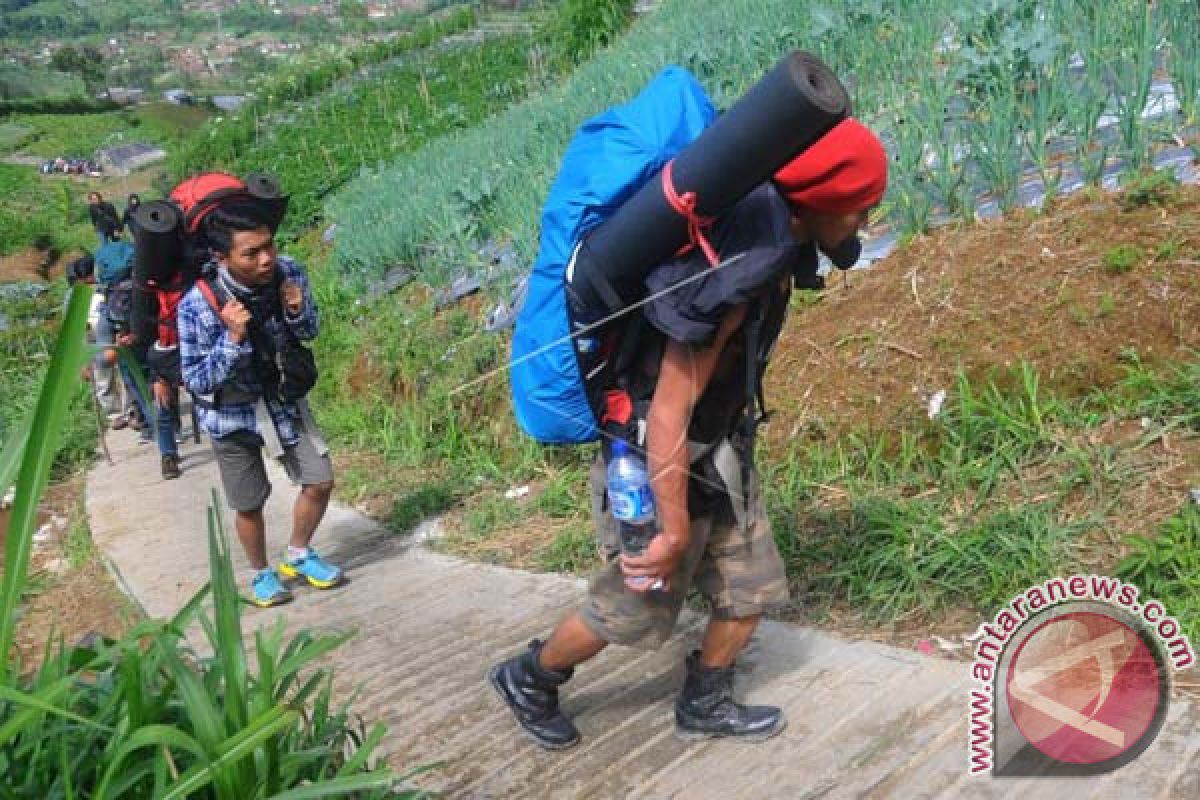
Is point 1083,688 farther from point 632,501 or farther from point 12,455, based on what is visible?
point 12,455

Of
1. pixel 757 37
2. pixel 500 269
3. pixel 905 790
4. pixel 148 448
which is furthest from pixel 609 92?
pixel 905 790

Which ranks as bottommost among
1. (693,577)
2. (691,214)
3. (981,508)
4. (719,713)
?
(719,713)

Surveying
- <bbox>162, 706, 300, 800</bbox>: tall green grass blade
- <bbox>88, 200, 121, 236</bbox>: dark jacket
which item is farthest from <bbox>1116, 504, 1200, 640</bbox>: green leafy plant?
<bbox>88, 200, 121, 236</bbox>: dark jacket

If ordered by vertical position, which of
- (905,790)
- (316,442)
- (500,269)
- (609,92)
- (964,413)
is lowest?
(905,790)

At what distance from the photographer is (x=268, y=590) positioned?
4.62m

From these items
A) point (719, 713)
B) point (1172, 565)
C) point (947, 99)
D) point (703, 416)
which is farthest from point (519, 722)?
point (947, 99)

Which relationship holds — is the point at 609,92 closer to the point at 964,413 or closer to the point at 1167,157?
the point at 1167,157

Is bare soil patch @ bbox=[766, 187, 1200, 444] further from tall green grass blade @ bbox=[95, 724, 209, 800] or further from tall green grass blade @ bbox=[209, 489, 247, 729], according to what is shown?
tall green grass blade @ bbox=[95, 724, 209, 800]

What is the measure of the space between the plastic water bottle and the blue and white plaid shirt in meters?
2.06

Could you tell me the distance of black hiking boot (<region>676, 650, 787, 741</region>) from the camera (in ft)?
9.66

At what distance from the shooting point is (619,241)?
2.46 m

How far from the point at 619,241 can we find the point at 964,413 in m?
1.83

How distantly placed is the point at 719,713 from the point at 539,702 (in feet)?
1.50

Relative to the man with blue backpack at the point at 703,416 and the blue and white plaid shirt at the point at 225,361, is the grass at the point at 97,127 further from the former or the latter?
the man with blue backpack at the point at 703,416
